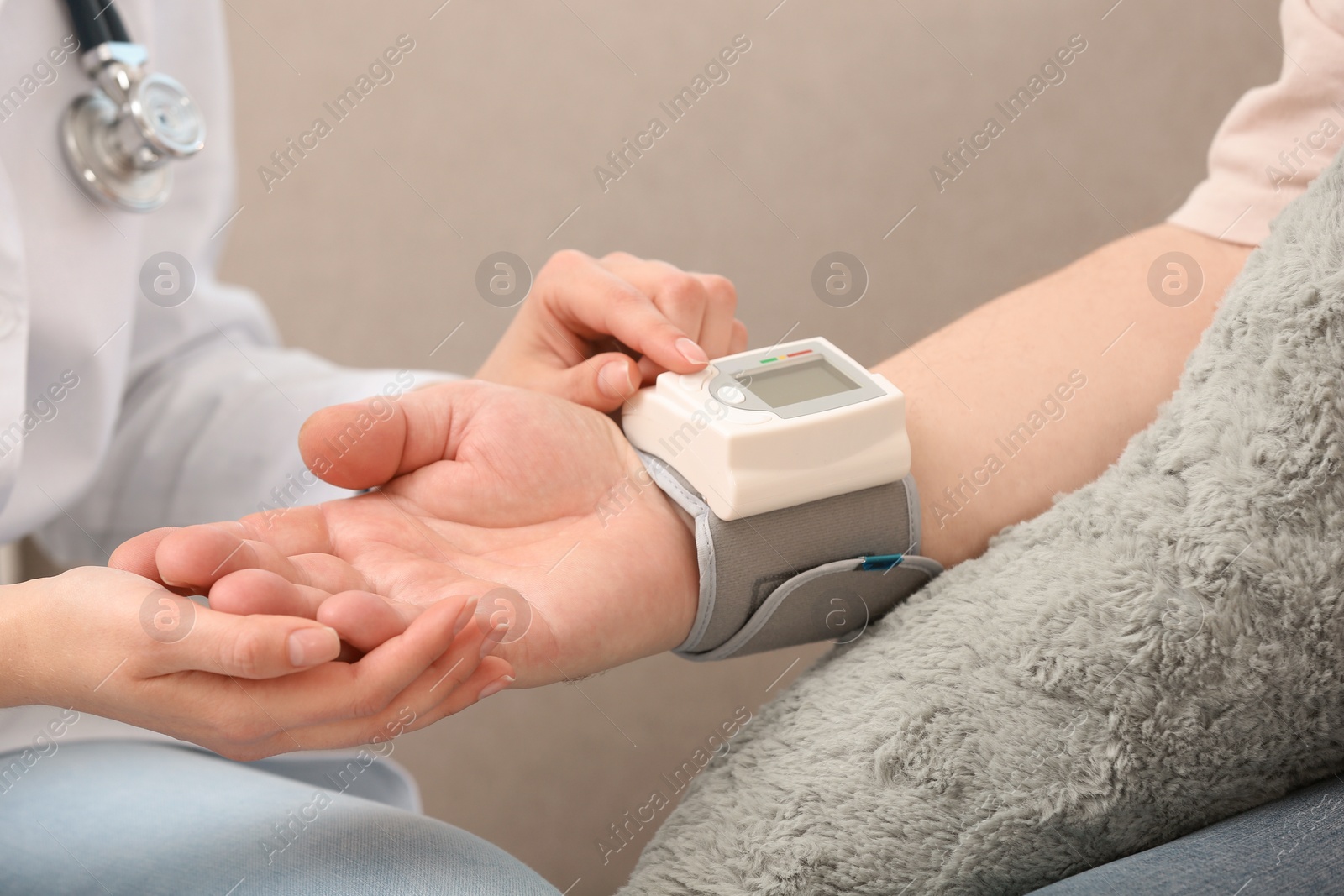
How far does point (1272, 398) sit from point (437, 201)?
1288 mm

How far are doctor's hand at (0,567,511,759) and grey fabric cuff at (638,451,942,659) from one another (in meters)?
0.19

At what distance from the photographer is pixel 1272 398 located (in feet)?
1.70

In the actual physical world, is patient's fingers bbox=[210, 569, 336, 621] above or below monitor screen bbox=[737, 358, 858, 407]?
above

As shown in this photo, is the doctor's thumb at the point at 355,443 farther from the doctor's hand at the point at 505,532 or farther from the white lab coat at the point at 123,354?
the white lab coat at the point at 123,354

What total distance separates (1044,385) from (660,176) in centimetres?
91

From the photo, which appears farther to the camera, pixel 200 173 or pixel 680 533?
pixel 200 173

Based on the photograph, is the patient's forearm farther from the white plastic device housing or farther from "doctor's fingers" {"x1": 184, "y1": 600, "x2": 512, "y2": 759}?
"doctor's fingers" {"x1": 184, "y1": 600, "x2": 512, "y2": 759}

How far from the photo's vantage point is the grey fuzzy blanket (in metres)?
0.50

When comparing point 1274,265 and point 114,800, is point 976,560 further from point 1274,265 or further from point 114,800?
point 114,800

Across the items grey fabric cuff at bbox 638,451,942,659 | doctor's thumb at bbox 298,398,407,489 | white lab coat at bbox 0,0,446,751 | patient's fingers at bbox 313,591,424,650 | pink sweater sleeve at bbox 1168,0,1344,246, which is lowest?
grey fabric cuff at bbox 638,451,942,659

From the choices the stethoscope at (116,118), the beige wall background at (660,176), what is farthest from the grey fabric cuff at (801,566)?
the beige wall background at (660,176)

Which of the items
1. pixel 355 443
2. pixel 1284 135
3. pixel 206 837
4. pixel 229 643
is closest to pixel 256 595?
pixel 229 643

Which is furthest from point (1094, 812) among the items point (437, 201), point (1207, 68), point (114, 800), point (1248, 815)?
point (437, 201)

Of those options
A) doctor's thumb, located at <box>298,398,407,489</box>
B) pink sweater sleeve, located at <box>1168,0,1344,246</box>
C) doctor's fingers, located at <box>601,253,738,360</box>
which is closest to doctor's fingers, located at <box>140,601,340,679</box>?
doctor's thumb, located at <box>298,398,407,489</box>
